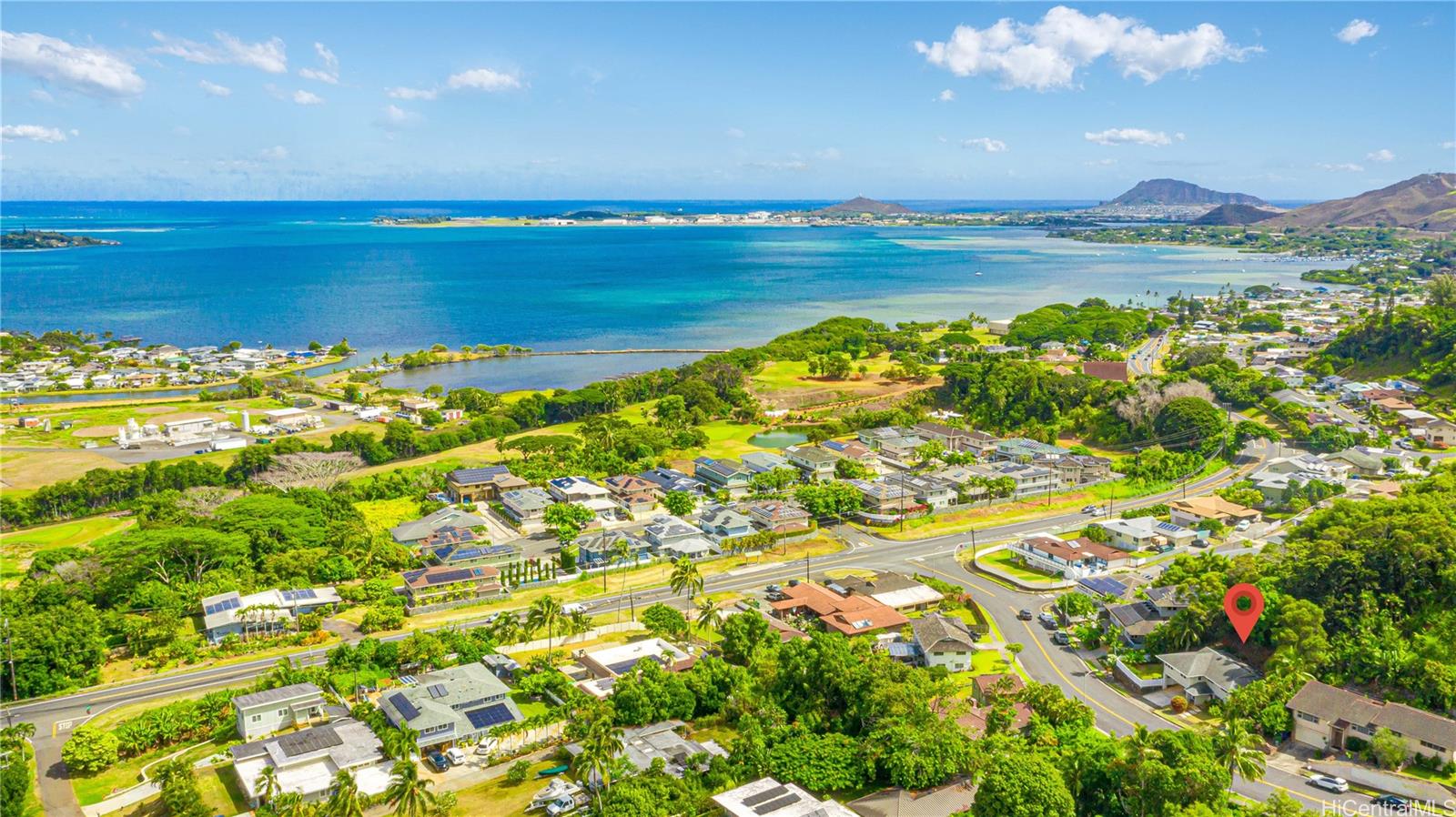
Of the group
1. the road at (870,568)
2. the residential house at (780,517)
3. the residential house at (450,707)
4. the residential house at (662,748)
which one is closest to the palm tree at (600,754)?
the residential house at (662,748)

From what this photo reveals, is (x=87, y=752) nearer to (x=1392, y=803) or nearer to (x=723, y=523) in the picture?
(x=723, y=523)

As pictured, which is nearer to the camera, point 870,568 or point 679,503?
point 870,568

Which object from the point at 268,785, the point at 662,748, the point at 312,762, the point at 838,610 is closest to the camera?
the point at 268,785

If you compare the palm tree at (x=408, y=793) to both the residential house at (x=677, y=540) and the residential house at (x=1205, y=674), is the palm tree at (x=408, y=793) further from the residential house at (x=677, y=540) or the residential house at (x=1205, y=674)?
the residential house at (x=1205, y=674)

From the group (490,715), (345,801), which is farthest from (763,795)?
(345,801)

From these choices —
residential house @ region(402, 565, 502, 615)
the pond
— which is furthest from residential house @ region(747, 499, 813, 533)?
the pond

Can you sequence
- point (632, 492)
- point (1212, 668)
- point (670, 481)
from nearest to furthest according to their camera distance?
1. point (1212, 668)
2. point (632, 492)
3. point (670, 481)

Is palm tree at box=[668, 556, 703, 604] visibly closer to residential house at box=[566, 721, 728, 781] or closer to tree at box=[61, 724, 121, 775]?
residential house at box=[566, 721, 728, 781]
